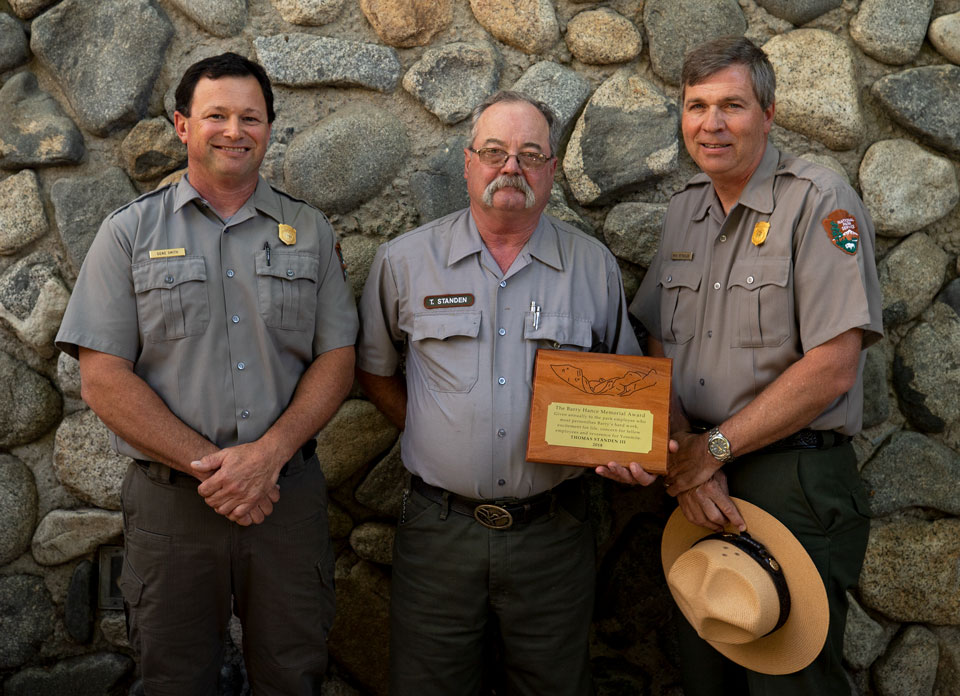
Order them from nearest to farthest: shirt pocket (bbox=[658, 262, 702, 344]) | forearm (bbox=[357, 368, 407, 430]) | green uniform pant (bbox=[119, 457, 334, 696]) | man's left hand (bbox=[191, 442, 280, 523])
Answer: man's left hand (bbox=[191, 442, 280, 523]), green uniform pant (bbox=[119, 457, 334, 696]), shirt pocket (bbox=[658, 262, 702, 344]), forearm (bbox=[357, 368, 407, 430])

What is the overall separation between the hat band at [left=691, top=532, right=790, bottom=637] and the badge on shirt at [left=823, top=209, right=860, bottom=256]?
74 centimetres

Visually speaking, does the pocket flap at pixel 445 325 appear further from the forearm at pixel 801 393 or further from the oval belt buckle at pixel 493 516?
the forearm at pixel 801 393

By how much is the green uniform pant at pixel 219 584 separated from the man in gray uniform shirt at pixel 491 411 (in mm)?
250

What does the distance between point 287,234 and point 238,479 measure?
0.63m

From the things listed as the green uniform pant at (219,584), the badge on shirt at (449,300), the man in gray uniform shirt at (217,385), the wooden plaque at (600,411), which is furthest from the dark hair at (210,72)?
the wooden plaque at (600,411)

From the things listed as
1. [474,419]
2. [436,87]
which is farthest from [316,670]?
[436,87]

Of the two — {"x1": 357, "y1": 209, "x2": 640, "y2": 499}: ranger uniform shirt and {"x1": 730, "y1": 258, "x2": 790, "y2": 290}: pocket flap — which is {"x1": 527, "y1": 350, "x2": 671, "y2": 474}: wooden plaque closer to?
{"x1": 357, "y1": 209, "x2": 640, "y2": 499}: ranger uniform shirt

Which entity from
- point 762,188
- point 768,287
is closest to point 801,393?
point 768,287

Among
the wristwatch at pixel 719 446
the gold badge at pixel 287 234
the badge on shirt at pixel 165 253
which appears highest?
the gold badge at pixel 287 234

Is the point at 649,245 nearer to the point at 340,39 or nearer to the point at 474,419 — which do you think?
the point at 474,419

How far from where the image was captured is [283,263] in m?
2.14

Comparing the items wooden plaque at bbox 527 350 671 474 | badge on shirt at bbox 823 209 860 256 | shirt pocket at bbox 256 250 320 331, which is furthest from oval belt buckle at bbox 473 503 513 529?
badge on shirt at bbox 823 209 860 256

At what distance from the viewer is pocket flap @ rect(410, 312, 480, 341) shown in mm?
2189

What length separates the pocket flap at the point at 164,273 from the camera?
2.03 m
